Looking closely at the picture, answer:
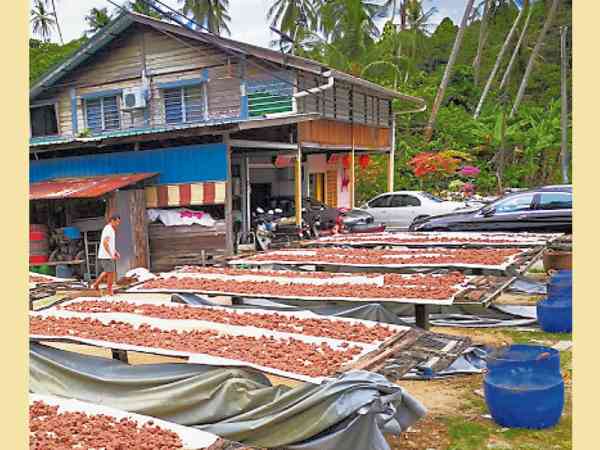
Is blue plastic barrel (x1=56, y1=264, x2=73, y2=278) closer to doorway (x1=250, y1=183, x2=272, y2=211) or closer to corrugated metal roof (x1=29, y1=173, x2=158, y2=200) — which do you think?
corrugated metal roof (x1=29, y1=173, x2=158, y2=200)

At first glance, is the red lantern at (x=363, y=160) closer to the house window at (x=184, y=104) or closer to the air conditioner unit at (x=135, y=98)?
the house window at (x=184, y=104)

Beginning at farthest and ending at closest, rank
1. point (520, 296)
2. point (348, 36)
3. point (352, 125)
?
1. point (348, 36)
2. point (352, 125)
3. point (520, 296)

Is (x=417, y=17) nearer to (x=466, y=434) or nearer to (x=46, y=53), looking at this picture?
(x=46, y=53)

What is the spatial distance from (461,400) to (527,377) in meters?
0.76

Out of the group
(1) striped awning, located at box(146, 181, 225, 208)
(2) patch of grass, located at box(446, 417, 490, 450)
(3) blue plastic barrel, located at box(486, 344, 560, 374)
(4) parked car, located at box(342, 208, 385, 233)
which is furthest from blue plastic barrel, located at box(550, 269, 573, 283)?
(4) parked car, located at box(342, 208, 385, 233)

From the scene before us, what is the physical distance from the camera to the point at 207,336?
18.0 ft

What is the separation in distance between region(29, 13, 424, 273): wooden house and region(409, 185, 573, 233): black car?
4.03m

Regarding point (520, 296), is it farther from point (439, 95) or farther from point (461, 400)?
point (439, 95)

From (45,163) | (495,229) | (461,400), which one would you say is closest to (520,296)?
(495,229)

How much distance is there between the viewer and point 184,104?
58.3 feet

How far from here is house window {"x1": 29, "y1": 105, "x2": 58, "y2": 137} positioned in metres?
19.8

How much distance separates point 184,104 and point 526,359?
14.2 metres

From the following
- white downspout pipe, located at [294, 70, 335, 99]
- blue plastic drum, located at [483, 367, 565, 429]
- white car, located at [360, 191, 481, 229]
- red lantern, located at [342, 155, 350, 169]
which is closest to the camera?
blue plastic drum, located at [483, 367, 565, 429]

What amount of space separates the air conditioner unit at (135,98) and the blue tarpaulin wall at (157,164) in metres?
2.98
